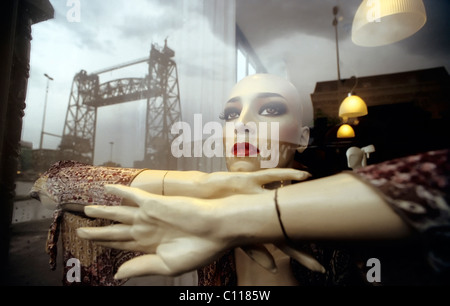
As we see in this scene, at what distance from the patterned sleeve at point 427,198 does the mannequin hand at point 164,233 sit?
42 centimetres

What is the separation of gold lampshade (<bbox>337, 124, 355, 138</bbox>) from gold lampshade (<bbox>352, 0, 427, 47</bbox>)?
1.58ft

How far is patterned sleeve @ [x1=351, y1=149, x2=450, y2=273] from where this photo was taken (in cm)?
48

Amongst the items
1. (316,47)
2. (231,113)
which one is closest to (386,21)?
(316,47)

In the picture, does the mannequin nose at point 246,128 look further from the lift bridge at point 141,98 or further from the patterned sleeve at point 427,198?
the lift bridge at point 141,98

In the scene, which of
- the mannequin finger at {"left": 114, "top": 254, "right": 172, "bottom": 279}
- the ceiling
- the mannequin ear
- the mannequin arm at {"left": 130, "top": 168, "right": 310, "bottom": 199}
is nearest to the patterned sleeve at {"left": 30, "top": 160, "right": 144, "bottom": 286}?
the mannequin arm at {"left": 130, "top": 168, "right": 310, "bottom": 199}

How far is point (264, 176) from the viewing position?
2.37 ft

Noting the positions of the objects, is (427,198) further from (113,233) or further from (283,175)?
(113,233)

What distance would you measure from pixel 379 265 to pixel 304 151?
59 cm

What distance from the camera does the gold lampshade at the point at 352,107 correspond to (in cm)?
130

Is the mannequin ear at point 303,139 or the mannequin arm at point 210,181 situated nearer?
the mannequin arm at point 210,181

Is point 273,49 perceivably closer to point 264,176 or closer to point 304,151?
point 304,151

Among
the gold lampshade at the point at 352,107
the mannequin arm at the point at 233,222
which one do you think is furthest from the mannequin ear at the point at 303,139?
the mannequin arm at the point at 233,222

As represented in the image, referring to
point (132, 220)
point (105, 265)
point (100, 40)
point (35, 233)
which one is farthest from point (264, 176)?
point (35, 233)

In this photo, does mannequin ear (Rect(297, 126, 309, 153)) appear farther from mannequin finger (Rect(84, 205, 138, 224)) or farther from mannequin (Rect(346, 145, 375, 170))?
mannequin finger (Rect(84, 205, 138, 224))
